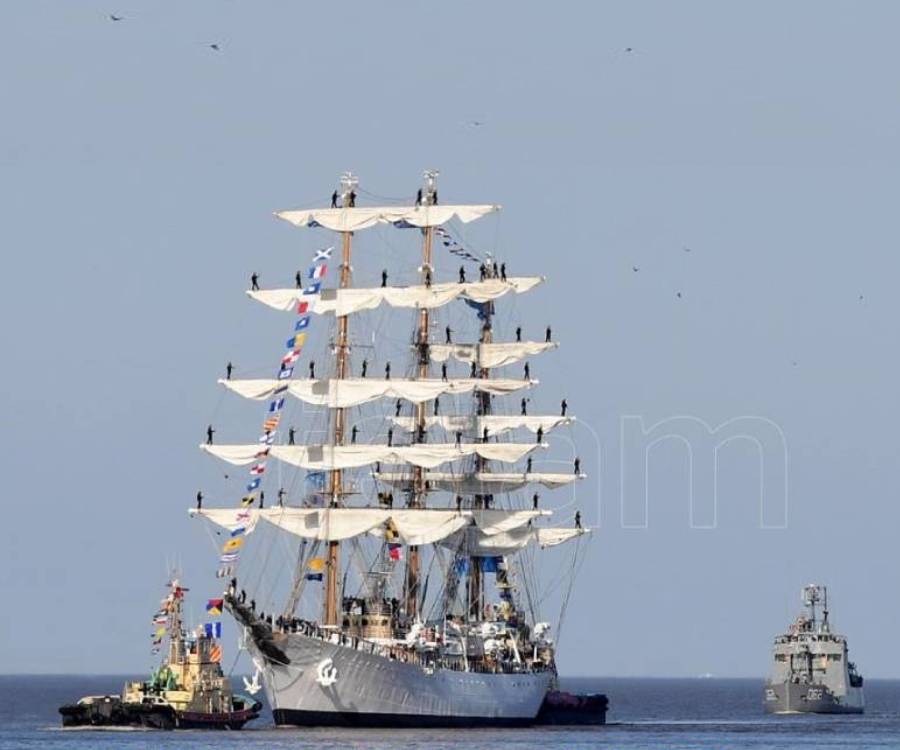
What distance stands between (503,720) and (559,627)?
17543 millimetres

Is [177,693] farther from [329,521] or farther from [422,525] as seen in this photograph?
[422,525]

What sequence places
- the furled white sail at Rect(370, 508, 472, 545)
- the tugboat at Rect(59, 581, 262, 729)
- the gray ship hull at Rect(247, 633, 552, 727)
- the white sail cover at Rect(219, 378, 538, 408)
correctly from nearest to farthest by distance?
the tugboat at Rect(59, 581, 262, 729) < the gray ship hull at Rect(247, 633, 552, 727) < the white sail cover at Rect(219, 378, 538, 408) < the furled white sail at Rect(370, 508, 472, 545)

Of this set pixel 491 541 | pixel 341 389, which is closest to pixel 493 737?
pixel 341 389

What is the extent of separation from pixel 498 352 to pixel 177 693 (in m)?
44.0

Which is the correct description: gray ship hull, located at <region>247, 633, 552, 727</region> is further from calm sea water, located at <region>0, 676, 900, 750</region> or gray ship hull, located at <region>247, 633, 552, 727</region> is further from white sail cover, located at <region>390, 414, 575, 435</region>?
A: white sail cover, located at <region>390, 414, 575, 435</region>

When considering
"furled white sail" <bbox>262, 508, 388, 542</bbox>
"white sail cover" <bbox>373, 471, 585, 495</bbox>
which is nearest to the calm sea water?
"furled white sail" <bbox>262, 508, 388, 542</bbox>

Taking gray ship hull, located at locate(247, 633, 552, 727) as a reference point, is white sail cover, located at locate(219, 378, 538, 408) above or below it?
above

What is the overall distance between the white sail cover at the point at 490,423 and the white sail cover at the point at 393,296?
8.96 m

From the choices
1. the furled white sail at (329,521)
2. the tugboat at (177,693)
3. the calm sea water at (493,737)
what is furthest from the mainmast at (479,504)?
the tugboat at (177,693)

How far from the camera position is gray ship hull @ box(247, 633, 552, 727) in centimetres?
14062

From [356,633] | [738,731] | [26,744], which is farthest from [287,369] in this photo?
[738,731]

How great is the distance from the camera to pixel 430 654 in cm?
14988

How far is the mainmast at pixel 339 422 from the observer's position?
148m

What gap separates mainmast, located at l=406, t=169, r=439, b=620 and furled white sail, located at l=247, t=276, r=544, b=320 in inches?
72.6
